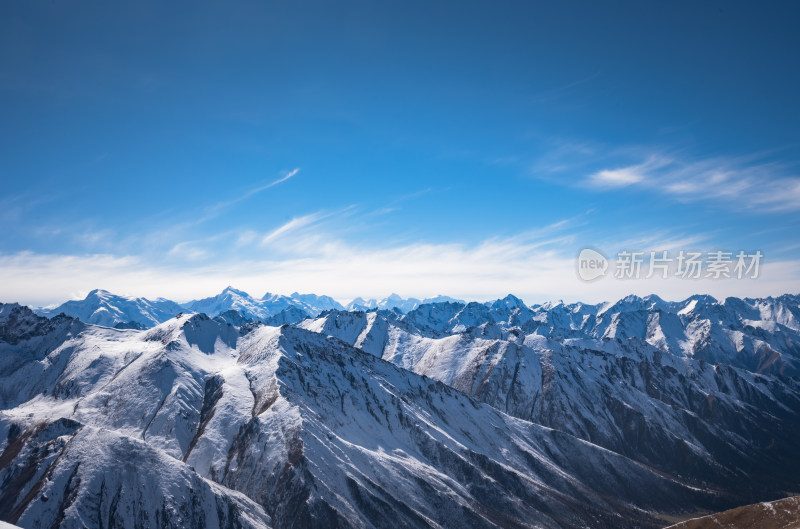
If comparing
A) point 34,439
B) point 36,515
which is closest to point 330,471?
point 36,515

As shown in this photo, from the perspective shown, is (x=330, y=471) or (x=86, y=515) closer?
(x=86, y=515)

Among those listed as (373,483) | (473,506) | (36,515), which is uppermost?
(36,515)

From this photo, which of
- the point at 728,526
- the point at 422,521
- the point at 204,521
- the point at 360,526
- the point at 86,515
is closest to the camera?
the point at 728,526

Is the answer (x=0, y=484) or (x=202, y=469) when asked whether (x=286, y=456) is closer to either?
(x=202, y=469)

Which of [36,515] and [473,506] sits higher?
[36,515]

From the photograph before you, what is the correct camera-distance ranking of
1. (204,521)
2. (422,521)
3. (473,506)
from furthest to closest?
(473,506) → (422,521) → (204,521)

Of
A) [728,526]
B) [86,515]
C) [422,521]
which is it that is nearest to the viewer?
[728,526]

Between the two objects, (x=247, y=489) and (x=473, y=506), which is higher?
(x=247, y=489)

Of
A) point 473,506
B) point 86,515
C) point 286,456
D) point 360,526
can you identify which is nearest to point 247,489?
point 286,456

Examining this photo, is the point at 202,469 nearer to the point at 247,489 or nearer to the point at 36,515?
the point at 247,489

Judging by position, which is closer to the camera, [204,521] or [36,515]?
[36,515]
